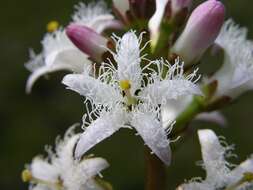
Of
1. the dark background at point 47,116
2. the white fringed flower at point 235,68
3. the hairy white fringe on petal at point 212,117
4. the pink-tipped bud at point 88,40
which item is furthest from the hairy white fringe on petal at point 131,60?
the dark background at point 47,116

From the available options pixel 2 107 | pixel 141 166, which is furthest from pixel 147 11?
pixel 2 107

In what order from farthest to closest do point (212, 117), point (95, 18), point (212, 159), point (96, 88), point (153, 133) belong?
point (212, 117) → point (95, 18) → point (212, 159) → point (96, 88) → point (153, 133)


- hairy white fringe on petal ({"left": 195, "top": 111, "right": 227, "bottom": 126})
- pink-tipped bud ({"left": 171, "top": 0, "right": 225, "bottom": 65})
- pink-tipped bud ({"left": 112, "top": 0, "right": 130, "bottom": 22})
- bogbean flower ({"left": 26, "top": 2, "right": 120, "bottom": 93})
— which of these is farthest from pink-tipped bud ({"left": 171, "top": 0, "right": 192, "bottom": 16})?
hairy white fringe on petal ({"left": 195, "top": 111, "right": 227, "bottom": 126})

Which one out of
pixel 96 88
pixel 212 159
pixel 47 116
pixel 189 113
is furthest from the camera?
pixel 47 116

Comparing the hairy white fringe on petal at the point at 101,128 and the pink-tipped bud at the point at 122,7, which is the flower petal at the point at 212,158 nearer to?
the hairy white fringe on petal at the point at 101,128

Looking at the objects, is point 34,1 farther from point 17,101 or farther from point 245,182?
point 245,182

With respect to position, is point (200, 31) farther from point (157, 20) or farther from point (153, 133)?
point (153, 133)

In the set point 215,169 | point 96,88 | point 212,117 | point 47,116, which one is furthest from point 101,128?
point 47,116
